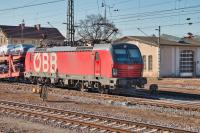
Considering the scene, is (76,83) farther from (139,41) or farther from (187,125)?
(139,41)

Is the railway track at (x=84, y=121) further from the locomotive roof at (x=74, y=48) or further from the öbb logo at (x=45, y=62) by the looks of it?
the öbb logo at (x=45, y=62)

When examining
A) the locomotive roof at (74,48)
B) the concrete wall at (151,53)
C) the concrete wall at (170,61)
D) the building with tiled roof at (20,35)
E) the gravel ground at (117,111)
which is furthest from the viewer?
the building with tiled roof at (20,35)

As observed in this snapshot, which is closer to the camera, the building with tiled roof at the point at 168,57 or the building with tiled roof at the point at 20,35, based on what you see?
the building with tiled roof at the point at 168,57

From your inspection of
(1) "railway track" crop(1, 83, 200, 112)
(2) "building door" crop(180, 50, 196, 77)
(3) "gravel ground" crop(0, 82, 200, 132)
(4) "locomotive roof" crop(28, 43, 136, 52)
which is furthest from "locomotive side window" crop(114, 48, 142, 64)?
(2) "building door" crop(180, 50, 196, 77)

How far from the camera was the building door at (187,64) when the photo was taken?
160ft

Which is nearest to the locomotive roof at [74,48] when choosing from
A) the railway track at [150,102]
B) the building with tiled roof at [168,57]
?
the railway track at [150,102]

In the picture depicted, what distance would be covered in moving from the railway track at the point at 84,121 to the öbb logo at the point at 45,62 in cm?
999

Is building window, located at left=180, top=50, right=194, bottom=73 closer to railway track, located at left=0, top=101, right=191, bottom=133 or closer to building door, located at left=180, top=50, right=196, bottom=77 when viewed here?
building door, located at left=180, top=50, right=196, bottom=77

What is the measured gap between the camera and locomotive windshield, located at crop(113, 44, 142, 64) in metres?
23.0

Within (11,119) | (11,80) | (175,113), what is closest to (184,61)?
(11,80)

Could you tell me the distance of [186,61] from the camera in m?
49.2

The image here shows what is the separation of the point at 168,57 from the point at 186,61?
9.53 feet

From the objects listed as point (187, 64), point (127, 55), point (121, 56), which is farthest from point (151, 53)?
point (121, 56)

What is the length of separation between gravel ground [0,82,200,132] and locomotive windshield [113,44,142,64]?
9.22 ft
